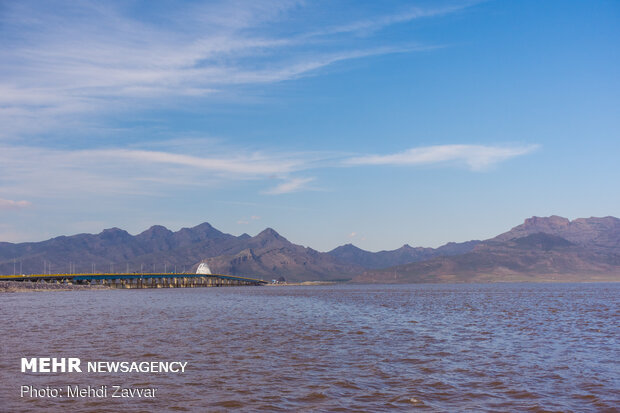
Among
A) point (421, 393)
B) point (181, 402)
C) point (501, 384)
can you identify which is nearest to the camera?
point (181, 402)

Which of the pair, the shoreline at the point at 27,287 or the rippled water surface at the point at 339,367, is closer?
the rippled water surface at the point at 339,367

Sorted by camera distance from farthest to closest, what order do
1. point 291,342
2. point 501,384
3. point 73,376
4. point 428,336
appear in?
point 428,336 < point 291,342 < point 73,376 < point 501,384

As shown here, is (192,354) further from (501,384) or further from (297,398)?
(501,384)

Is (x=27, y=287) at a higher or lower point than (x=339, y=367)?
lower

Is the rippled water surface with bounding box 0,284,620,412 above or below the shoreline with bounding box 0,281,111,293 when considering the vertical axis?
above

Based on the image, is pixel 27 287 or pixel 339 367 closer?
pixel 339 367

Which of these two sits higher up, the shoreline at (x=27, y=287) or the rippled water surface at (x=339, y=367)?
the rippled water surface at (x=339, y=367)

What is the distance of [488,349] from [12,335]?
30.1 m

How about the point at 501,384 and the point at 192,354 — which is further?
the point at 192,354

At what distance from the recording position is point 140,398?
1798 cm

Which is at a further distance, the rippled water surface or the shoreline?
the shoreline

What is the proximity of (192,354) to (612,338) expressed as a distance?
86.7ft

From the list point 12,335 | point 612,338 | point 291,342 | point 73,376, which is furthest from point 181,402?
point 612,338

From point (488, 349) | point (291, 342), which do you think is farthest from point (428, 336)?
point (291, 342)
